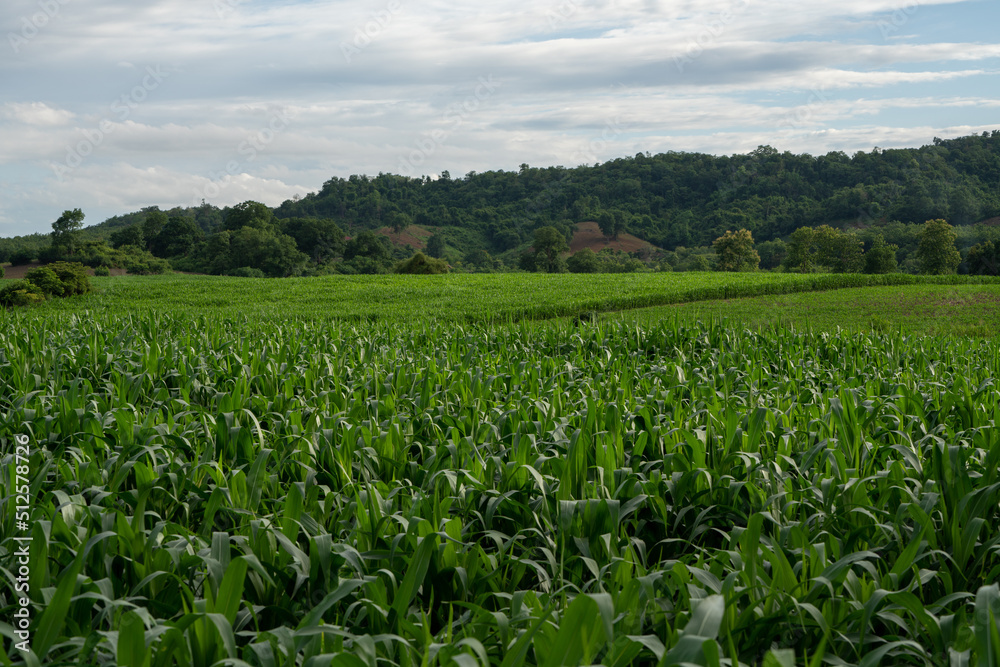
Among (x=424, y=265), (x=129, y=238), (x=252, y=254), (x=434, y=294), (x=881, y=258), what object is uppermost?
(x=129, y=238)

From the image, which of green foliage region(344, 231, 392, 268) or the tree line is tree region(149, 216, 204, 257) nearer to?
the tree line

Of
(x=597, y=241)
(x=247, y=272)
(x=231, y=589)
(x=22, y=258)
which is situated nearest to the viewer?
(x=231, y=589)

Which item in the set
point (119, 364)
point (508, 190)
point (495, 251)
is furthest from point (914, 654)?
point (508, 190)

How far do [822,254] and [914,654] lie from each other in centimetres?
6207

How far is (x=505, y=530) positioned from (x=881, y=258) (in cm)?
6098

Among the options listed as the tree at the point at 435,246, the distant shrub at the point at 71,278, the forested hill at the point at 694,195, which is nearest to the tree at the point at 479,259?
the tree at the point at 435,246

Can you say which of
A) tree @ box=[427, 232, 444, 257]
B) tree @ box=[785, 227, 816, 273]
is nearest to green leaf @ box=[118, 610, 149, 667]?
tree @ box=[785, 227, 816, 273]

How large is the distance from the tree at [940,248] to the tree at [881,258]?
261 centimetres

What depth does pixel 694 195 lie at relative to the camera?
3531 inches

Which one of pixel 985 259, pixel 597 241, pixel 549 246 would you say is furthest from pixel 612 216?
pixel 985 259

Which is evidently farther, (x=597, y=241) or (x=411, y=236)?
(x=597, y=241)

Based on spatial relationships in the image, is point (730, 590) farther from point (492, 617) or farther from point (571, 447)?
point (571, 447)

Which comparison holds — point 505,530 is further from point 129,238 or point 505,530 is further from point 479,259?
point 479,259

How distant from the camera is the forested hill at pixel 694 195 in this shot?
74.5 metres
